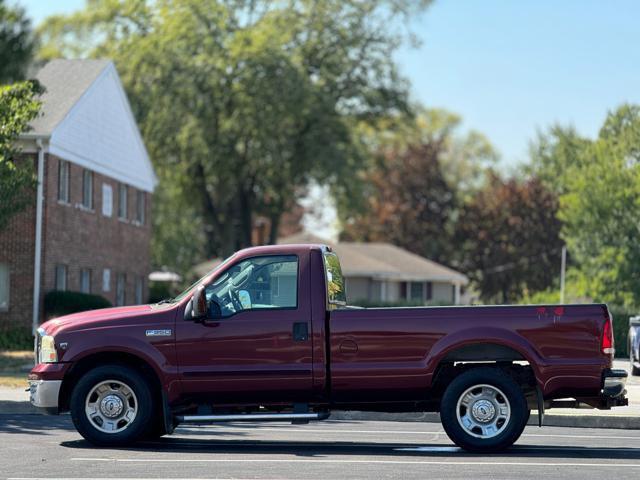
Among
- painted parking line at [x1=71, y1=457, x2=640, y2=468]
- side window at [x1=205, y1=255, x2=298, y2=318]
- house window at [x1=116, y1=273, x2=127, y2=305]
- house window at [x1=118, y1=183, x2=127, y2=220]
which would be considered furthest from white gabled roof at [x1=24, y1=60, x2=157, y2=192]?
painted parking line at [x1=71, y1=457, x2=640, y2=468]

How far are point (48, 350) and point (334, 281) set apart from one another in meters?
3.02

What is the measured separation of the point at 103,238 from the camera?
41.4 m

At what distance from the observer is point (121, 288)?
146 ft

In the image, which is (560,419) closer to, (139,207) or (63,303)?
(63,303)

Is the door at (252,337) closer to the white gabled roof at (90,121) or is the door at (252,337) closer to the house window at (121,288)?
the white gabled roof at (90,121)

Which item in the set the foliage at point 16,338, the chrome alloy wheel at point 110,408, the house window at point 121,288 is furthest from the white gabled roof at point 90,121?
the chrome alloy wheel at point 110,408

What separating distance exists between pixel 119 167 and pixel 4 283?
8230 millimetres

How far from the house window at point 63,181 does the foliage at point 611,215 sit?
763 inches

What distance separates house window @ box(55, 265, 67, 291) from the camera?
3731 cm

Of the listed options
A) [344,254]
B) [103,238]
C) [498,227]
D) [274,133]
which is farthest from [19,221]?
[498,227]

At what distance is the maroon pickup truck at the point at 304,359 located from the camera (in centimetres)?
1267

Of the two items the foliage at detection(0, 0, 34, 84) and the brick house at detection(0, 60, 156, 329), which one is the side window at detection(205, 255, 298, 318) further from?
the brick house at detection(0, 60, 156, 329)

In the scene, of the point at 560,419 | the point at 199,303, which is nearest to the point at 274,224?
the point at 560,419

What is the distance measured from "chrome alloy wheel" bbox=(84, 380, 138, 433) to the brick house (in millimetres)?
18689
